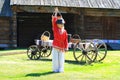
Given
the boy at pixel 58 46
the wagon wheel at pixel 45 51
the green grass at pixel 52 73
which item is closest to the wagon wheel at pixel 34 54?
the wagon wheel at pixel 45 51

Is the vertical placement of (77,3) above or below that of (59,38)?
above

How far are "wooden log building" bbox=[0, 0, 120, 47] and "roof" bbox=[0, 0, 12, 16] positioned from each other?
9cm

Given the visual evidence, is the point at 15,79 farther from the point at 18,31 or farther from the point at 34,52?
the point at 18,31

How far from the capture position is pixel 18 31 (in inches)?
1168

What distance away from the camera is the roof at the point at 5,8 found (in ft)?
91.5

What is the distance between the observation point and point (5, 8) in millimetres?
28641

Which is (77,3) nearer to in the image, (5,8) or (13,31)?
(13,31)

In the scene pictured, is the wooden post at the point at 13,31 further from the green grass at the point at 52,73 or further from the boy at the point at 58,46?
Result: the boy at the point at 58,46

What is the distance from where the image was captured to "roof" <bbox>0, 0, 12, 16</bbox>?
27.9m

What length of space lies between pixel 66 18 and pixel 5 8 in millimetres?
4365

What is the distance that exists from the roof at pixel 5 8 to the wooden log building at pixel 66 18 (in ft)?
0.28

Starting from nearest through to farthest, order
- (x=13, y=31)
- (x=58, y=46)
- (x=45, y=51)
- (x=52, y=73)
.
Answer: (x=52, y=73), (x=58, y=46), (x=45, y=51), (x=13, y=31)

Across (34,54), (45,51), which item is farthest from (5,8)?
(34,54)

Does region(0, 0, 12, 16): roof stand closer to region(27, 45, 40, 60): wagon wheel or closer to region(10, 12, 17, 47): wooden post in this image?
region(10, 12, 17, 47): wooden post
